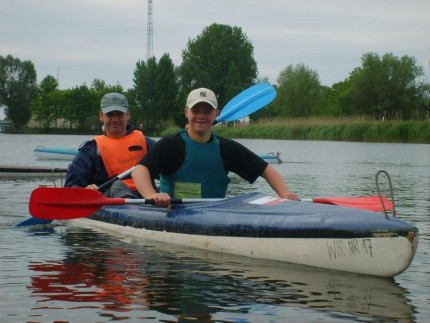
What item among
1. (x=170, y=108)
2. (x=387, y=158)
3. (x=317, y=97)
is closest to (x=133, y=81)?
(x=170, y=108)

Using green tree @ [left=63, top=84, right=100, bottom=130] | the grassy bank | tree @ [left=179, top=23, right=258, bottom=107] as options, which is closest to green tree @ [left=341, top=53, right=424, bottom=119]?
the grassy bank

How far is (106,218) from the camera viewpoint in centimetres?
943

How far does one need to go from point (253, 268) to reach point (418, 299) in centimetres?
150

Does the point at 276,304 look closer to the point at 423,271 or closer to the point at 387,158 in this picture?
the point at 423,271

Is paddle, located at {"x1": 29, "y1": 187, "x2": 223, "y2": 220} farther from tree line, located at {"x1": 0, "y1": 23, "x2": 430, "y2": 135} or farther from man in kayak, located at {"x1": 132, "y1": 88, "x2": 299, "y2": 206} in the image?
tree line, located at {"x1": 0, "y1": 23, "x2": 430, "y2": 135}

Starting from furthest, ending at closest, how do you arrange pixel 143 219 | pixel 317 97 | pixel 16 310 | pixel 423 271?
pixel 317 97 → pixel 143 219 → pixel 423 271 → pixel 16 310

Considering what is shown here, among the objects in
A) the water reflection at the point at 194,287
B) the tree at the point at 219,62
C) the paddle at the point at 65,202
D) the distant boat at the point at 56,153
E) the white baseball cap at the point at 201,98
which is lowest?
the water reflection at the point at 194,287

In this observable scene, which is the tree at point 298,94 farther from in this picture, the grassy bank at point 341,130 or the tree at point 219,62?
the grassy bank at point 341,130

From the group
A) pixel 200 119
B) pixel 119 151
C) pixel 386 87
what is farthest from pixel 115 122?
pixel 386 87

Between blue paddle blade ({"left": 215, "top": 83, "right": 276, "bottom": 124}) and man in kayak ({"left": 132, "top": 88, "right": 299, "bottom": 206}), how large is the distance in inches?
112

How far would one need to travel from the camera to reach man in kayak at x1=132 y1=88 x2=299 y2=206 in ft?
25.9

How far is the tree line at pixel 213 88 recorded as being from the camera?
227 ft

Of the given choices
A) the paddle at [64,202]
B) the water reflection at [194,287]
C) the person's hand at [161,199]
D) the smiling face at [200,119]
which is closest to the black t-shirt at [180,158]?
the smiling face at [200,119]

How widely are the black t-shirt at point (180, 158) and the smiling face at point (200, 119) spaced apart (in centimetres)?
17
